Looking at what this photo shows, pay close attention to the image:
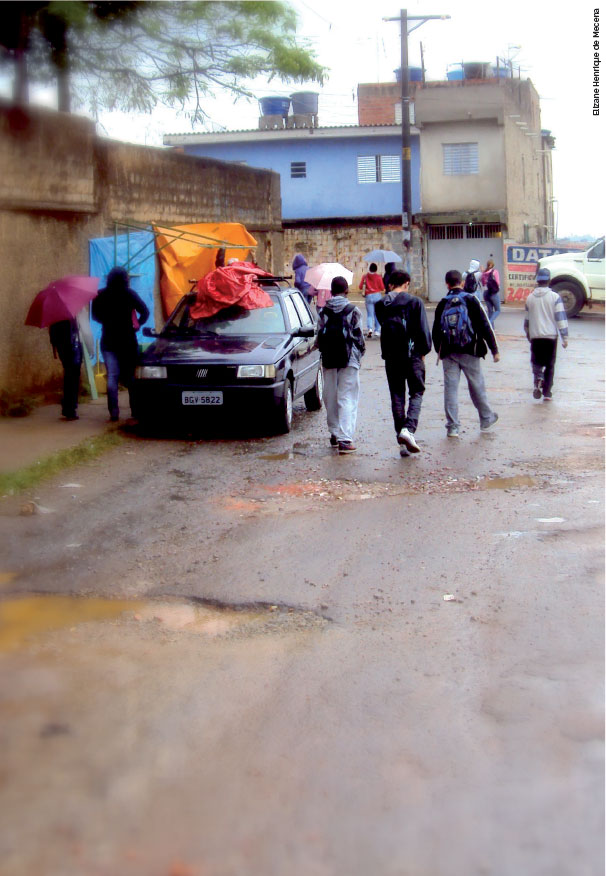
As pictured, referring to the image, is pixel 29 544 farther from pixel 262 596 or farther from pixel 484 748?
pixel 484 748

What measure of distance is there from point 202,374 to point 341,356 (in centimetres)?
174

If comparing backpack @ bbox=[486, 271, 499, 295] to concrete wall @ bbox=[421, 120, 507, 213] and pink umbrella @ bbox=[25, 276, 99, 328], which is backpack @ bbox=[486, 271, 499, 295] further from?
pink umbrella @ bbox=[25, 276, 99, 328]

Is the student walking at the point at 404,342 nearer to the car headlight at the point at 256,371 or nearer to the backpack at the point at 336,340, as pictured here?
the backpack at the point at 336,340

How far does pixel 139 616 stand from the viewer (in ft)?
18.8

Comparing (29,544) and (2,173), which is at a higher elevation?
(2,173)

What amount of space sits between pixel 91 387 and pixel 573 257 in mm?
17685

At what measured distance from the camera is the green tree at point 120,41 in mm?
8172

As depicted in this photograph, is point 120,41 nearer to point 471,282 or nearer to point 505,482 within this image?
point 505,482

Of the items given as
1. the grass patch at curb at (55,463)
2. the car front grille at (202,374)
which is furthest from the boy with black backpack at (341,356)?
the grass patch at curb at (55,463)

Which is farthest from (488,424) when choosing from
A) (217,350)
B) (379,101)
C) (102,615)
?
(379,101)

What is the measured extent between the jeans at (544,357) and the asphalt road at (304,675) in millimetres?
4257

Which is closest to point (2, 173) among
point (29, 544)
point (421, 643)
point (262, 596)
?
point (29, 544)

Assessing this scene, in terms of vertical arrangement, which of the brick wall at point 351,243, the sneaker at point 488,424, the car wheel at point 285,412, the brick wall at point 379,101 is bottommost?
the sneaker at point 488,424

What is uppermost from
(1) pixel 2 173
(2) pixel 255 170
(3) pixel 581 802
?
(2) pixel 255 170
